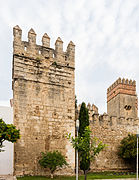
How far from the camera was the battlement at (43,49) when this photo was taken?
451 inches

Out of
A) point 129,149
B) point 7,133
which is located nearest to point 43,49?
point 7,133

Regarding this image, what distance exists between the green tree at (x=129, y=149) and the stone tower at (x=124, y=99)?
10204 millimetres

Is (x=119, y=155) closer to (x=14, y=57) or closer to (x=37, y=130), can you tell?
(x=37, y=130)

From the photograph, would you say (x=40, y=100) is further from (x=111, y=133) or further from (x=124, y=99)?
(x=124, y=99)

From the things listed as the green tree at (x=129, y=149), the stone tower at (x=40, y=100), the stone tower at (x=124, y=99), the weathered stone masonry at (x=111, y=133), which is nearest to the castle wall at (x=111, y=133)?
the weathered stone masonry at (x=111, y=133)

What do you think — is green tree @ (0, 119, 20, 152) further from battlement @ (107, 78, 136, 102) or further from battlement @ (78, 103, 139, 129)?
battlement @ (107, 78, 136, 102)

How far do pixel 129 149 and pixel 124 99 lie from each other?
39.4 ft

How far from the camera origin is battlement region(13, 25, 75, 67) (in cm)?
1145

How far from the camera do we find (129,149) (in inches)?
519

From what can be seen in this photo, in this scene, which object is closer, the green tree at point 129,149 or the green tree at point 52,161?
the green tree at point 52,161

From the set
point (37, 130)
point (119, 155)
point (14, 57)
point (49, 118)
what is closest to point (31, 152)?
point (37, 130)

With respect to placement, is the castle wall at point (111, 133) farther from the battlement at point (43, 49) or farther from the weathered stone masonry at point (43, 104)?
the battlement at point (43, 49)

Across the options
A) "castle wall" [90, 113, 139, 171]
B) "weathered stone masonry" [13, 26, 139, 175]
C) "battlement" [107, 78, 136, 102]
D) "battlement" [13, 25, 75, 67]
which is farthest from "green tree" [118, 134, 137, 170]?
"battlement" [107, 78, 136, 102]

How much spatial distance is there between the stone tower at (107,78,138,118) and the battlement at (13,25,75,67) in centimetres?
1314
